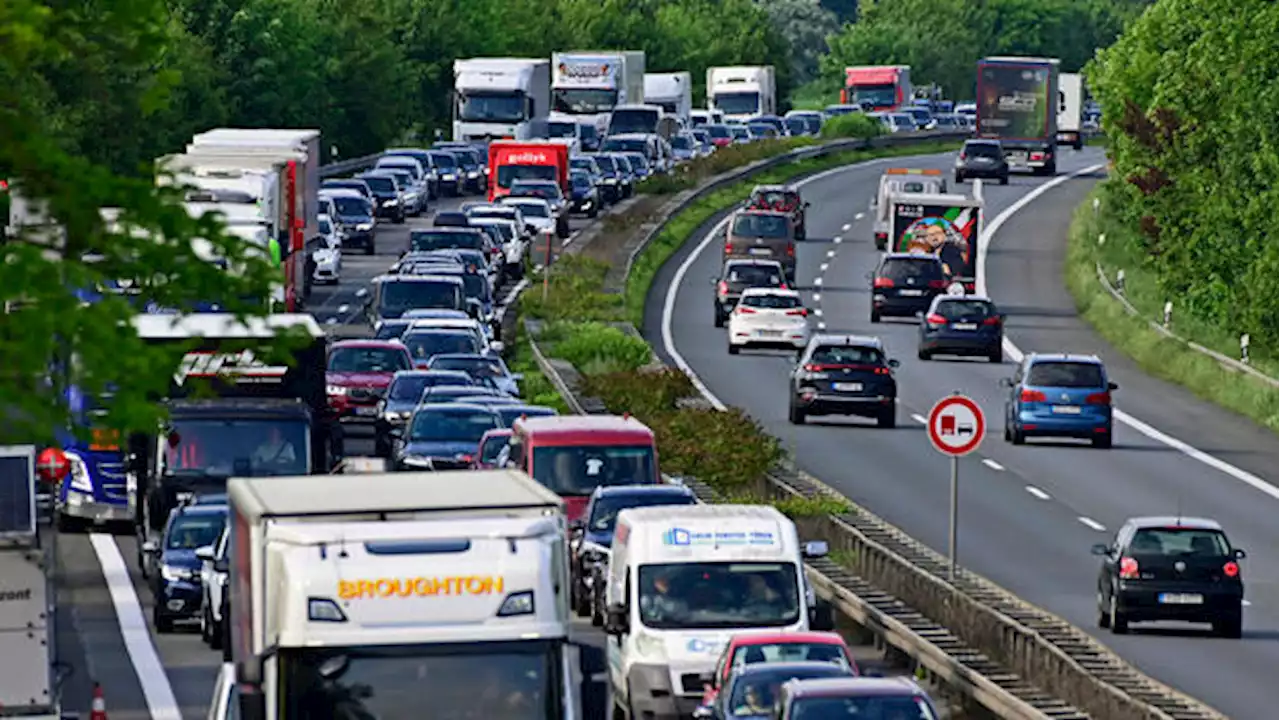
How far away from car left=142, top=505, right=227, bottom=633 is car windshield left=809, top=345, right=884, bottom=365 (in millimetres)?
20796

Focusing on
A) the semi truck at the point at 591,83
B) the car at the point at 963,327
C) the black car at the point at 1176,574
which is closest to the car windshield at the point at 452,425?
the black car at the point at 1176,574

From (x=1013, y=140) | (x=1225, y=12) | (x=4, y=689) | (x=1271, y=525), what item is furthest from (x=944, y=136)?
(x=4, y=689)

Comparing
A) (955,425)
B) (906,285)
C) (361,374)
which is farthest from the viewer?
(906,285)

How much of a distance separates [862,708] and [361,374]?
31.1 metres

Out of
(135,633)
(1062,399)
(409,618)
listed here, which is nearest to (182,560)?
(135,633)

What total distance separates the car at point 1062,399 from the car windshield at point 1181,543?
59.8ft

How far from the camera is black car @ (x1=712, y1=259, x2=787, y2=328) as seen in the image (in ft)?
251

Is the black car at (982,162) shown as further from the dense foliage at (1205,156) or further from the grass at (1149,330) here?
the dense foliage at (1205,156)

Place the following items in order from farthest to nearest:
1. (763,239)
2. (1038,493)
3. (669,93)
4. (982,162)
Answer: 1. (669,93)
2. (982,162)
3. (763,239)
4. (1038,493)

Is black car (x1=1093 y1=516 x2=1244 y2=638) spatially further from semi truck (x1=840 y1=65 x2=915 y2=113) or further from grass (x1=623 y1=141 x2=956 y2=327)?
semi truck (x1=840 y1=65 x2=915 y2=113)

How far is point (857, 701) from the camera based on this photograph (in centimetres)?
2503

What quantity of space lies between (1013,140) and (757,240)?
39035 mm

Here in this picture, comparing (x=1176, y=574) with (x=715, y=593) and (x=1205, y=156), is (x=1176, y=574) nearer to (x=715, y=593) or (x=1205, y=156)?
(x=715, y=593)

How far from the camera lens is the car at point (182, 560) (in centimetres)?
3731
